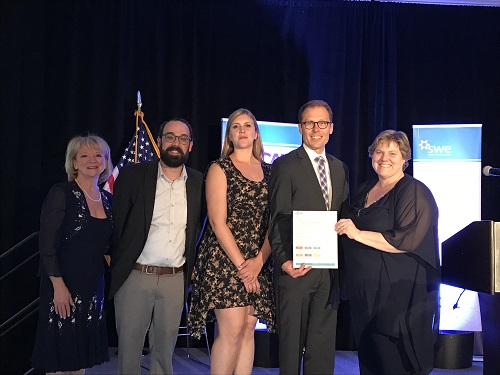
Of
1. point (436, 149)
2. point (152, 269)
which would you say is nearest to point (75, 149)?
point (152, 269)

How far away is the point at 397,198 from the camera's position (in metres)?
3.40

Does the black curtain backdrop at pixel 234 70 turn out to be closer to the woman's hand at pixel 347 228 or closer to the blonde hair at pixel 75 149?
the blonde hair at pixel 75 149

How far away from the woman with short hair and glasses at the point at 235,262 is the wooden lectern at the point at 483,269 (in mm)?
1000

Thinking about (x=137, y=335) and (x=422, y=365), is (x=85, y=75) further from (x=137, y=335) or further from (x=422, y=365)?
(x=422, y=365)

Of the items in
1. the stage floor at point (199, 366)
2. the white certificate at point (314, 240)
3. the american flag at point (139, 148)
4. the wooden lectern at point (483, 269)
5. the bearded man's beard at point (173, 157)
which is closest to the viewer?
the wooden lectern at point (483, 269)

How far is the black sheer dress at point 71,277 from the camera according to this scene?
3.63 meters

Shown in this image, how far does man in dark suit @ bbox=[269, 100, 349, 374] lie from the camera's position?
3.30 meters

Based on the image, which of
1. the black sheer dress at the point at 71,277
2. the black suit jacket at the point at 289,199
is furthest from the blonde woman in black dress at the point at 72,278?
the black suit jacket at the point at 289,199

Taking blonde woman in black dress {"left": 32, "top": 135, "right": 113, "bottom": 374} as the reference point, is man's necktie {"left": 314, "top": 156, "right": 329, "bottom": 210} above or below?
above

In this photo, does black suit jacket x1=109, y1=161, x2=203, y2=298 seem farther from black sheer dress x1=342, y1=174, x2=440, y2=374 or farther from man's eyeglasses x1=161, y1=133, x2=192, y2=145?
black sheer dress x1=342, y1=174, x2=440, y2=374

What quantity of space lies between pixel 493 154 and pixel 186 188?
4260mm

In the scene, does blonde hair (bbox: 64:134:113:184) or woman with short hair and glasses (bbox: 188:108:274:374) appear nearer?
woman with short hair and glasses (bbox: 188:108:274:374)

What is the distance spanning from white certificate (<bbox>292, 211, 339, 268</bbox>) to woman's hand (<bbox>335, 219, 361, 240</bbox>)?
32mm

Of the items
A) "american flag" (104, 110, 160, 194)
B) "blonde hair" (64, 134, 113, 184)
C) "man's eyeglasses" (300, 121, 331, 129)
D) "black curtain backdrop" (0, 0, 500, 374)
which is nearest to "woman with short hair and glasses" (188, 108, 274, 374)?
"man's eyeglasses" (300, 121, 331, 129)
